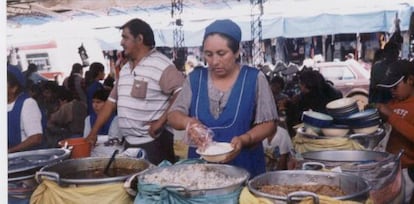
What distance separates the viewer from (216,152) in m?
1.67

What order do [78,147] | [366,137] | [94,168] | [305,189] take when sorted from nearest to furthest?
[305,189], [94,168], [78,147], [366,137]

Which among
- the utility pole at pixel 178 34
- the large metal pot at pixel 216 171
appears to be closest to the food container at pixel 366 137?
the large metal pot at pixel 216 171

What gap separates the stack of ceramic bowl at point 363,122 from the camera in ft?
8.25

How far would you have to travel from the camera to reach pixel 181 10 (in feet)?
20.6

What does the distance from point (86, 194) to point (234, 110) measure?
0.70 m

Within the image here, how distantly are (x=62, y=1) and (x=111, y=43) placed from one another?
204 cm

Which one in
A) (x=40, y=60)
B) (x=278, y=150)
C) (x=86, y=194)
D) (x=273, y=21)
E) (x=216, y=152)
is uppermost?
(x=273, y=21)

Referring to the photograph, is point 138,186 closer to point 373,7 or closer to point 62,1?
point 62,1

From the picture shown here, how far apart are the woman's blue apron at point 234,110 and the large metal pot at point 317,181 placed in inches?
13.4

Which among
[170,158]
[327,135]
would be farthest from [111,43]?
[327,135]

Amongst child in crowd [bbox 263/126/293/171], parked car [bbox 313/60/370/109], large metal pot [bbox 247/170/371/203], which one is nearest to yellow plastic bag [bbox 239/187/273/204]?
large metal pot [bbox 247/170/371/203]

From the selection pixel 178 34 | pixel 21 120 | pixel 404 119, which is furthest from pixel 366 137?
pixel 178 34

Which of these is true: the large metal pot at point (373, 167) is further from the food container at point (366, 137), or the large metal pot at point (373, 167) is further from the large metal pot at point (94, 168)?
the large metal pot at point (94, 168)

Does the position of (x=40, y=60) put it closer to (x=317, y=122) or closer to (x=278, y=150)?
(x=278, y=150)
